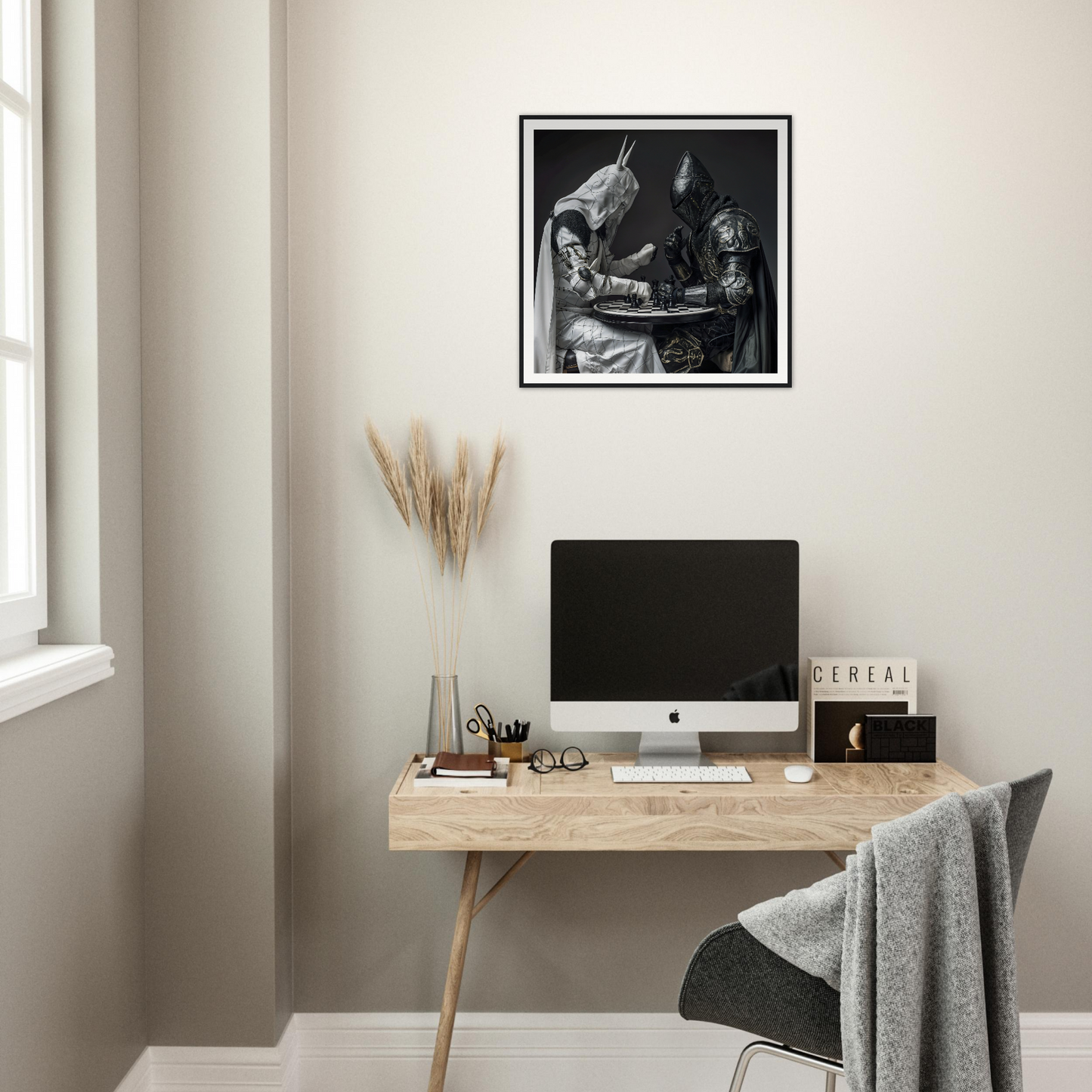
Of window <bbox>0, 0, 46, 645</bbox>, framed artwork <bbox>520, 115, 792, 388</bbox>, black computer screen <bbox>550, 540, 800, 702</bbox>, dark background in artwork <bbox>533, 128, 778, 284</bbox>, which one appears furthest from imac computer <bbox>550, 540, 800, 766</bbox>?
window <bbox>0, 0, 46, 645</bbox>

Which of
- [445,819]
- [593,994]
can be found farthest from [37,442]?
[593,994]

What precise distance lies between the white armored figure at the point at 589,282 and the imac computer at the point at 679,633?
0.48 metres

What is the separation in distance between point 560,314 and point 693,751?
1.06 metres

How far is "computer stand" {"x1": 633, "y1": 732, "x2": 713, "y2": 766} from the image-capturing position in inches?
80.4

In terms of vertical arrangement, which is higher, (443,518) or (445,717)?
(443,518)

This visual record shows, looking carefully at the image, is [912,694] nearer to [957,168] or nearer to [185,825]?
[957,168]

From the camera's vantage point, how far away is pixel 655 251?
2.16 metres

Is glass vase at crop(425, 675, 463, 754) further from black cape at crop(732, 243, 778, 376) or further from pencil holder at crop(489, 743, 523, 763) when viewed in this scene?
black cape at crop(732, 243, 778, 376)

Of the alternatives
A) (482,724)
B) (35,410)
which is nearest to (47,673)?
(35,410)

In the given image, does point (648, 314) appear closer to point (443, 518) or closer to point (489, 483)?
point (489, 483)

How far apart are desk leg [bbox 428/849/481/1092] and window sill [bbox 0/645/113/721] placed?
819 millimetres

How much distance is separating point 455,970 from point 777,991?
0.73 metres

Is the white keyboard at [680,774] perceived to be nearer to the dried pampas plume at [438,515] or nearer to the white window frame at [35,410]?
the dried pampas plume at [438,515]

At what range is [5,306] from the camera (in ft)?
5.49
